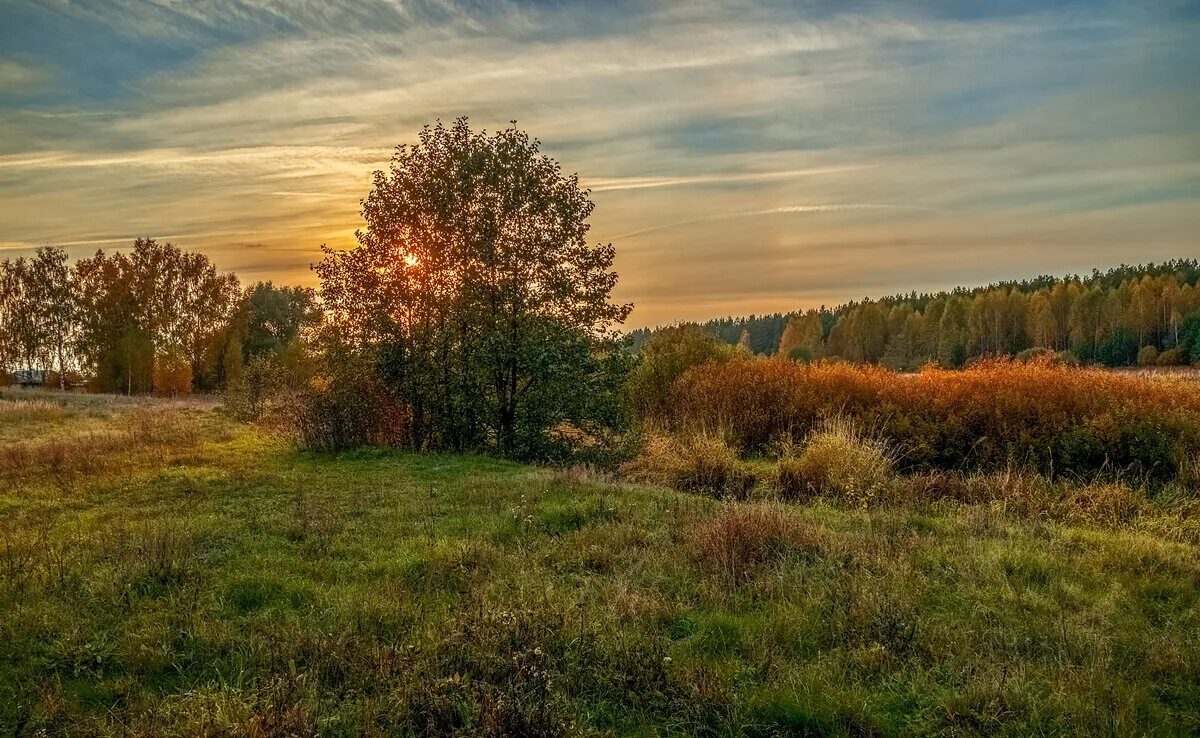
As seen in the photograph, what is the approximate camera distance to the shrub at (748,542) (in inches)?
261

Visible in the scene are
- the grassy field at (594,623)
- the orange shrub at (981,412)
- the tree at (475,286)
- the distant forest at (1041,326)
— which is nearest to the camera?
the grassy field at (594,623)

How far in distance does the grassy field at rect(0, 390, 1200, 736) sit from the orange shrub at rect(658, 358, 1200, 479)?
4.58 m

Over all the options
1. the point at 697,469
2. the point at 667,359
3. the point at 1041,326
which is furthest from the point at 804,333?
the point at 697,469

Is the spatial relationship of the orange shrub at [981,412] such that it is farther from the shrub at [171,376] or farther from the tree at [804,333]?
the tree at [804,333]

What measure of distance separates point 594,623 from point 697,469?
29.8ft

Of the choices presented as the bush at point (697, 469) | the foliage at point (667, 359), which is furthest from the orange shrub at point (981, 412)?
the foliage at point (667, 359)

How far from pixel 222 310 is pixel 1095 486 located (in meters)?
58.3

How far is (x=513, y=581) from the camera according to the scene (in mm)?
6289

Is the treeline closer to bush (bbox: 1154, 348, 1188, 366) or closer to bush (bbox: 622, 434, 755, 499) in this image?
bush (bbox: 622, 434, 755, 499)

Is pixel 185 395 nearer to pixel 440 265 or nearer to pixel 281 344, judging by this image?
pixel 281 344

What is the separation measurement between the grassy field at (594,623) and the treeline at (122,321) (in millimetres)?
48835

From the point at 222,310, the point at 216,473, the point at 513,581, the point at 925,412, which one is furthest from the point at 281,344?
the point at 513,581

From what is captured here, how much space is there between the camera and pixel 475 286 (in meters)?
18.3

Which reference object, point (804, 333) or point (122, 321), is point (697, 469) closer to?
point (122, 321)
